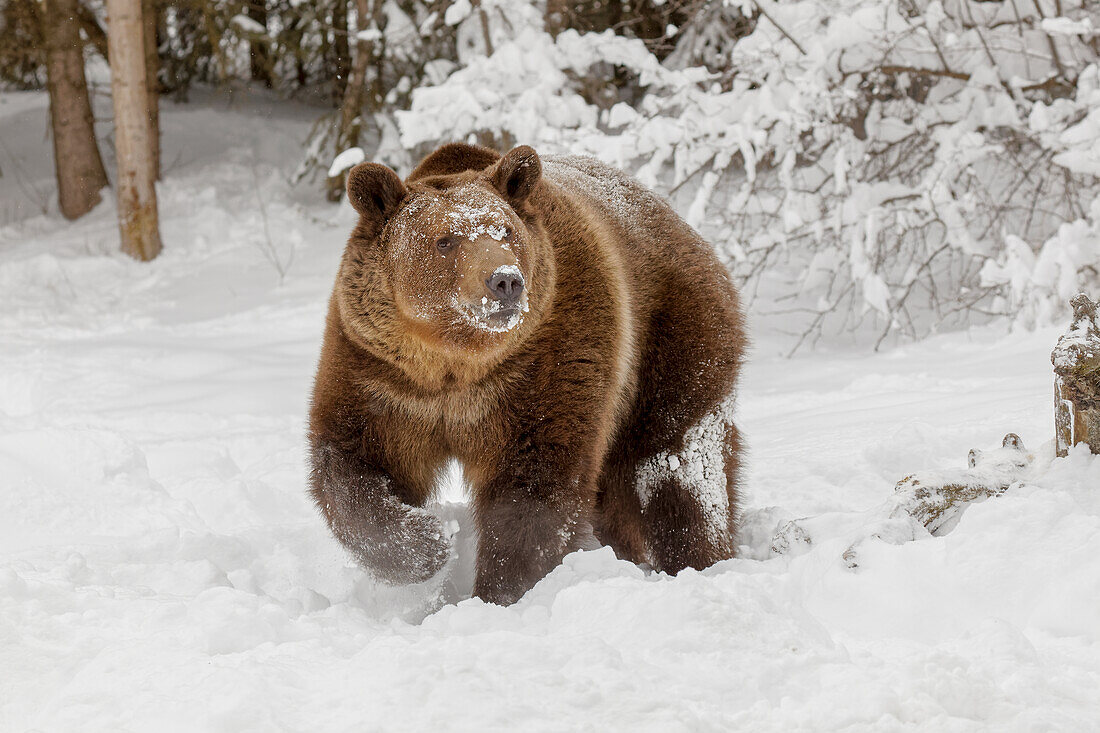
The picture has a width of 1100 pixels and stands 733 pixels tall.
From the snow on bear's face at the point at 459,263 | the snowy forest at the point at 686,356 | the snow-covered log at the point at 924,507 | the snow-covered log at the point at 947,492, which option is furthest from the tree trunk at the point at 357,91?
the snow-covered log at the point at 947,492

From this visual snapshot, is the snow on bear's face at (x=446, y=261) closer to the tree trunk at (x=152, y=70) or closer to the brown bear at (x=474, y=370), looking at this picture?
the brown bear at (x=474, y=370)

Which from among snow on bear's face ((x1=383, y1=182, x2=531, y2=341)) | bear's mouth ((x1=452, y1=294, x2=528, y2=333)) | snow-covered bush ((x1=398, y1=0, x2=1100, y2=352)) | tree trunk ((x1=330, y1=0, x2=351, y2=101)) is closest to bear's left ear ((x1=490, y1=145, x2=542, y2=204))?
snow on bear's face ((x1=383, y1=182, x2=531, y2=341))

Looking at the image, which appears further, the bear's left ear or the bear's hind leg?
the bear's hind leg

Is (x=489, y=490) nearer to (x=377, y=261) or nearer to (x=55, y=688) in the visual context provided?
(x=377, y=261)

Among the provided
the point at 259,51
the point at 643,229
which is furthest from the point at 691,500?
the point at 259,51

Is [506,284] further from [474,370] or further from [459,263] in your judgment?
[474,370]

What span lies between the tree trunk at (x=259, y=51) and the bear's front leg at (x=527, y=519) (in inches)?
445

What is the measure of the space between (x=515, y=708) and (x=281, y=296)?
10.1 meters

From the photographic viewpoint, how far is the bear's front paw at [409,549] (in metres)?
3.22

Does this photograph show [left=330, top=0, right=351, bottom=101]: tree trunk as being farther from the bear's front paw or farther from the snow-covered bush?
the bear's front paw

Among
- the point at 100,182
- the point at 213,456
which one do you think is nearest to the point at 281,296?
the point at 100,182

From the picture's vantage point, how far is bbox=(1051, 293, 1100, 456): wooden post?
9.09ft

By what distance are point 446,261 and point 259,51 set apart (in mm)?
12799

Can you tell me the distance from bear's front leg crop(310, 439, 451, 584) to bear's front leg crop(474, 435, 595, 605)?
6.8 inches
